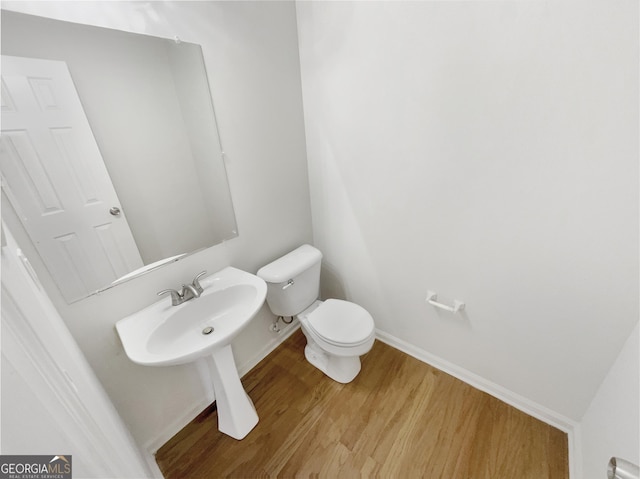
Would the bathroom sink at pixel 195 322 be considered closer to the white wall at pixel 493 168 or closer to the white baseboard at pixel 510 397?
A: the white wall at pixel 493 168

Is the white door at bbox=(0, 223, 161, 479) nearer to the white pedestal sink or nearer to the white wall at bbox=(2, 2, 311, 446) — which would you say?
the white pedestal sink

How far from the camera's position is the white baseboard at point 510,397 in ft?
3.97

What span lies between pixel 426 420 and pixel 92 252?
5.67ft

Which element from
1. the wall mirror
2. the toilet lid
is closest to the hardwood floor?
the toilet lid

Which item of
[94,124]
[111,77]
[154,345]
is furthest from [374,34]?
[154,345]

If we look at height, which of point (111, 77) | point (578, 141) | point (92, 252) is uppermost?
point (111, 77)

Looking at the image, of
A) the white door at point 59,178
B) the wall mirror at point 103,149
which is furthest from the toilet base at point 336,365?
the white door at point 59,178

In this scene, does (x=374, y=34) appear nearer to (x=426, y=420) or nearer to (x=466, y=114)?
(x=466, y=114)

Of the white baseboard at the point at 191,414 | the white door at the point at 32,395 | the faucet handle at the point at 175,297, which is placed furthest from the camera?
the white baseboard at the point at 191,414

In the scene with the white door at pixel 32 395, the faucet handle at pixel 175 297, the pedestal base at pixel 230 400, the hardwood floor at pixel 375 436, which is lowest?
the hardwood floor at pixel 375 436

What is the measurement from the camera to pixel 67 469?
428 mm

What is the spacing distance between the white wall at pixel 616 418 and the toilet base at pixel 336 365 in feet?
3.42

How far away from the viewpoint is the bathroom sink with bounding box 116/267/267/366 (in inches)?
37.0

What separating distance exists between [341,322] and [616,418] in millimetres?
1149
